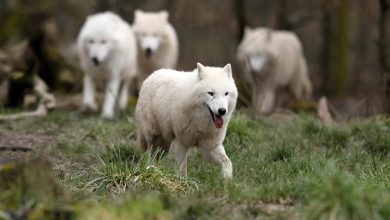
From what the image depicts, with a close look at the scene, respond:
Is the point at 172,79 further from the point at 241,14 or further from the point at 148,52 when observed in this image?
the point at 241,14

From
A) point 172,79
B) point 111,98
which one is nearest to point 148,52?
point 111,98

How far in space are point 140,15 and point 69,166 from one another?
19.6 ft

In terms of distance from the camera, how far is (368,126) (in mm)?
9562

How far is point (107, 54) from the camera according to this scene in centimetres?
1205

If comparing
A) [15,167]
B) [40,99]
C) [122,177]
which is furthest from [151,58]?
[15,167]

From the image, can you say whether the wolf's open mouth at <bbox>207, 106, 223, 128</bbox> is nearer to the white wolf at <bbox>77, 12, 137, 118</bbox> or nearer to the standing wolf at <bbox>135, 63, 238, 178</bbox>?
the standing wolf at <bbox>135, 63, 238, 178</bbox>

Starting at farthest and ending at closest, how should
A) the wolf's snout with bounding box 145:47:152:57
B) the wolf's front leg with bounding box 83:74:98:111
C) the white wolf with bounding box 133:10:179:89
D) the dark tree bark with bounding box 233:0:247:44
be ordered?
1. the dark tree bark with bounding box 233:0:247:44
2. the white wolf with bounding box 133:10:179:89
3. the wolf's snout with bounding box 145:47:152:57
4. the wolf's front leg with bounding box 83:74:98:111

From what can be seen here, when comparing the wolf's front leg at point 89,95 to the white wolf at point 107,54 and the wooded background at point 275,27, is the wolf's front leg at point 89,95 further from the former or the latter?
the wooded background at point 275,27

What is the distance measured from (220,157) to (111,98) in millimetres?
5365

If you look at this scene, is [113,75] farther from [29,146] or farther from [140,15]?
[29,146]

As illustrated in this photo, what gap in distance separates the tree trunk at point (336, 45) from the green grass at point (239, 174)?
6893mm

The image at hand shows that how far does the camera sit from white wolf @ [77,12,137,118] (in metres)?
11.9

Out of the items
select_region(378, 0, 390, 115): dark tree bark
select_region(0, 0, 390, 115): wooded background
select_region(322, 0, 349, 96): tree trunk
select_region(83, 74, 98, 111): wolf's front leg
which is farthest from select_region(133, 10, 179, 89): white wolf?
select_region(322, 0, 349, 96): tree trunk

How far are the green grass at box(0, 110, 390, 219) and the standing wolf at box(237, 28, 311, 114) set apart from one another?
332cm
